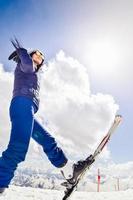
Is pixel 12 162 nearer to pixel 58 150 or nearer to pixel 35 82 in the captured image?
pixel 58 150

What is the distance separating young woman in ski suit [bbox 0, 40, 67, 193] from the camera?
17.7 ft

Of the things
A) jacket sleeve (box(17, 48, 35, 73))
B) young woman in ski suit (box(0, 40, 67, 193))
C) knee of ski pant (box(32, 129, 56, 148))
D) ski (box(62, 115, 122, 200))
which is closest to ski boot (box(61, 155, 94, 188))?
ski (box(62, 115, 122, 200))

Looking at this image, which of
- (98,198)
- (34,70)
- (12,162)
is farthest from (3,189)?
(98,198)

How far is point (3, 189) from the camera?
5309mm

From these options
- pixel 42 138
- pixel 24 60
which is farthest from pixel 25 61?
pixel 42 138

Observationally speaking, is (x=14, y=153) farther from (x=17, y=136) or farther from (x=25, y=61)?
(x=25, y=61)

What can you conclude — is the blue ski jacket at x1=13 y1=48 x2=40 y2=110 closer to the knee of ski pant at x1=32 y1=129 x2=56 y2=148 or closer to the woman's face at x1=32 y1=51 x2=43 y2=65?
the woman's face at x1=32 y1=51 x2=43 y2=65

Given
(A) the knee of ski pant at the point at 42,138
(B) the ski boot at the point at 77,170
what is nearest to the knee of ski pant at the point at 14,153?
(A) the knee of ski pant at the point at 42,138

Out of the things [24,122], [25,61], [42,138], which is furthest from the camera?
[42,138]

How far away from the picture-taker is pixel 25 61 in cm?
577

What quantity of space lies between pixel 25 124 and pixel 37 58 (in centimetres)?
162

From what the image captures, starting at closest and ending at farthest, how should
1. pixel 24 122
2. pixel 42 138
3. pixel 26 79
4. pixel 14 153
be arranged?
1. pixel 14 153
2. pixel 24 122
3. pixel 26 79
4. pixel 42 138

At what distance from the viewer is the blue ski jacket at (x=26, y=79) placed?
5793 millimetres

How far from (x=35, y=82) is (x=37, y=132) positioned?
40.0 inches
